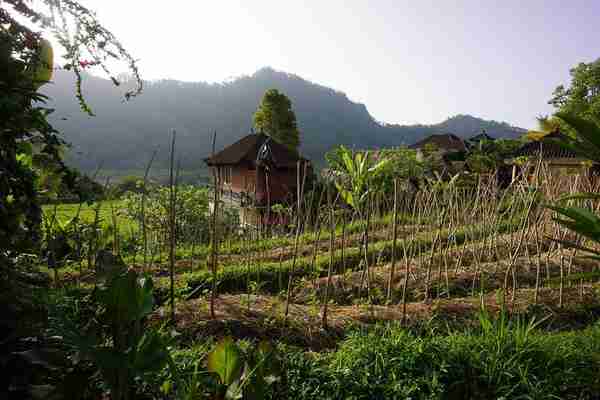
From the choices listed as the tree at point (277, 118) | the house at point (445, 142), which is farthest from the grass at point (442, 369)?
the house at point (445, 142)

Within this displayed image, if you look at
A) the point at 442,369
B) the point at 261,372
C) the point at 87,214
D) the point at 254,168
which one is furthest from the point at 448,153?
the point at 261,372

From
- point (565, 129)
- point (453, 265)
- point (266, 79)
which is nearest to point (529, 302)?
point (453, 265)

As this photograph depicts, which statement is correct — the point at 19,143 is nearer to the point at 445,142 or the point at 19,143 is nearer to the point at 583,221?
the point at 583,221

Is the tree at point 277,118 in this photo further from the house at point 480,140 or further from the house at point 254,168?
the house at point 480,140

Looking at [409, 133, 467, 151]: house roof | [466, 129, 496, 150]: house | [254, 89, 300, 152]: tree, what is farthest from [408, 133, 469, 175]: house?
[254, 89, 300, 152]: tree

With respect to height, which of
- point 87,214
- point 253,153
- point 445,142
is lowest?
point 87,214

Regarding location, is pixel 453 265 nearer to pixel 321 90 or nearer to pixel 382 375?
pixel 382 375

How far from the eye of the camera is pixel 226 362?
5.48ft

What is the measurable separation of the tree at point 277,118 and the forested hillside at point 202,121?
18.7 m

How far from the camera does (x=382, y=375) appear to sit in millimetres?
2223

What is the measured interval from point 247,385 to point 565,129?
24722 mm

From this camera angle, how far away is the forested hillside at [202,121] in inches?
2357

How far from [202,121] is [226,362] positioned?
3551 inches

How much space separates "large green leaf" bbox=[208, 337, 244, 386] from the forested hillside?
137 ft
